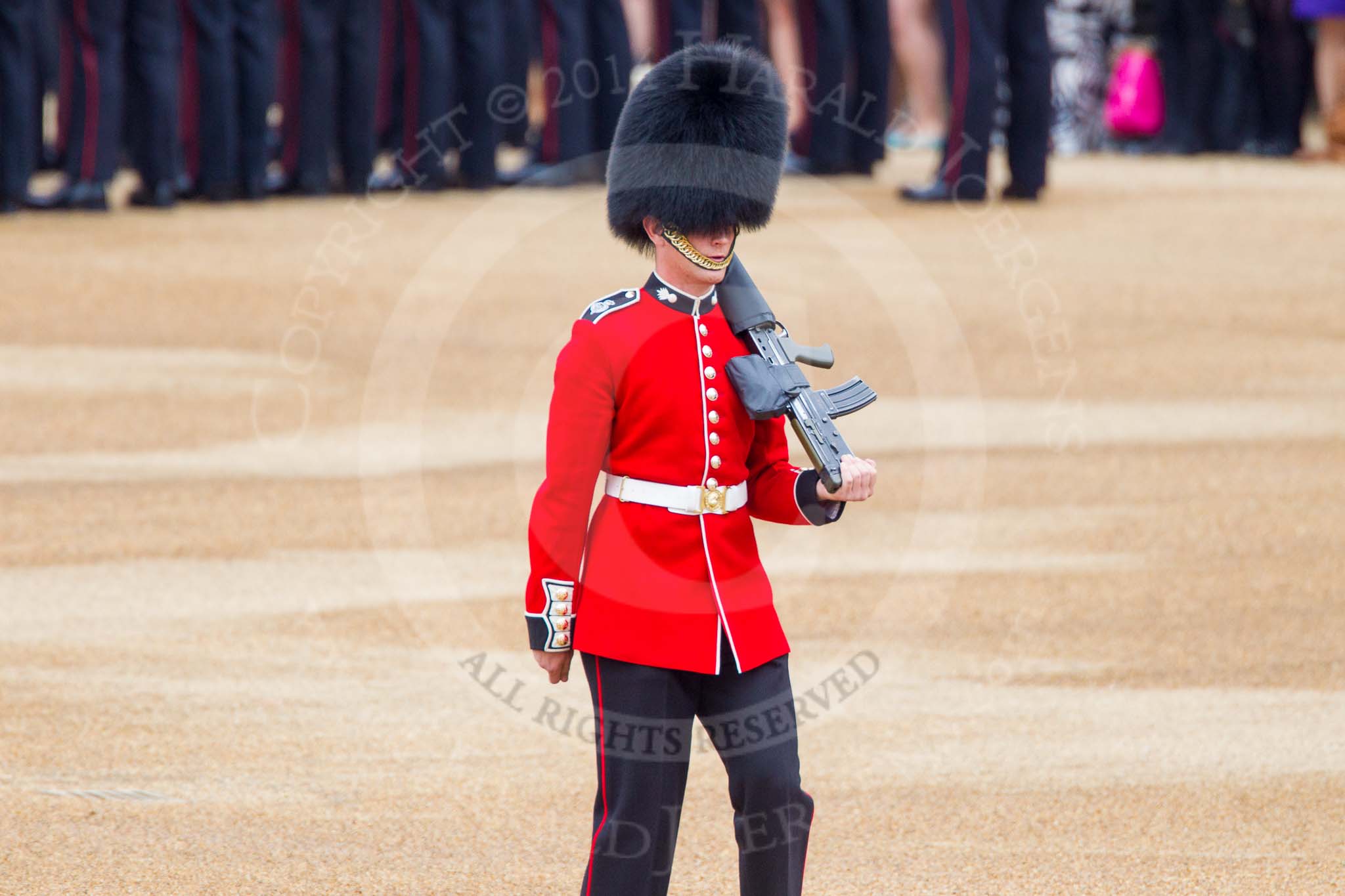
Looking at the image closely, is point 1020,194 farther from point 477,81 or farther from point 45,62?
point 45,62

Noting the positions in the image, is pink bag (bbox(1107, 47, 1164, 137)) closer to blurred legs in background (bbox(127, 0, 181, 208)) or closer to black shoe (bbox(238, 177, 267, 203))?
black shoe (bbox(238, 177, 267, 203))

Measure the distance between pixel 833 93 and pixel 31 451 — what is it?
5.12 metres

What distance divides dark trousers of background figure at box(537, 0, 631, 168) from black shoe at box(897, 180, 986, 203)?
1.41 metres

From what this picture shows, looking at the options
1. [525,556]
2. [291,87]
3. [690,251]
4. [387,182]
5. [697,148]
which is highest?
[697,148]

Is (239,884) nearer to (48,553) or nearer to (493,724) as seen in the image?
(493,724)

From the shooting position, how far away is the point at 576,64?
29.2 feet

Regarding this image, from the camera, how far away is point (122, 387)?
602 cm

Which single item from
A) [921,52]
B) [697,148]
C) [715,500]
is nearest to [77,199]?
[921,52]

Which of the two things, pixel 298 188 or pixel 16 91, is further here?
pixel 298 188

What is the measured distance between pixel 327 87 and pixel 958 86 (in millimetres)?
→ 2700

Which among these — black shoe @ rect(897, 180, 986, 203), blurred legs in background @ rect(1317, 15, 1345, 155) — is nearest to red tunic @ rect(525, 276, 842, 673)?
black shoe @ rect(897, 180, 986, 203)

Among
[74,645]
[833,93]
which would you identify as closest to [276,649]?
Answer: [74,645]

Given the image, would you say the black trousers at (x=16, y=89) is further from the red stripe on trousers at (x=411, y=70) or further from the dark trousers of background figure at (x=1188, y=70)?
the dark trousers of background figure at (x=1188, y=70)

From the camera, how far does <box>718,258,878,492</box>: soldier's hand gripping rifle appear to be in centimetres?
244
